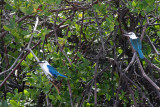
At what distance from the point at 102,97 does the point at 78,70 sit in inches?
33.0

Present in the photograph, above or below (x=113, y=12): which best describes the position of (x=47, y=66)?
below

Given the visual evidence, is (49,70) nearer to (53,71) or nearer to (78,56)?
(53,71)

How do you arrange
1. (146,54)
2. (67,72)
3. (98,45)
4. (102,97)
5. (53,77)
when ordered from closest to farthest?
1. (67,72)
2. (53,77)
3. (146,54)
4. (102,97)
5. (98,45)

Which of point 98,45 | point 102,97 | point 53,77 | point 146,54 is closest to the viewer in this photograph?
point 53,77

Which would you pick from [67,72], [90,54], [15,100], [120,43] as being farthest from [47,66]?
[120,43]

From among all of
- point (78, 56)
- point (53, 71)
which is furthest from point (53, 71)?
point (78, 56)

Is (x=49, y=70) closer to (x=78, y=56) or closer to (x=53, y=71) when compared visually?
(x=53, y=71)

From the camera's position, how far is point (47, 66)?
8.87ft

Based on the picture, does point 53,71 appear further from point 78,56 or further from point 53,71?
point 78,56

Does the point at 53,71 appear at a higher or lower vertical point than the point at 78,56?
lower

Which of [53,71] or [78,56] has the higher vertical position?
[78,56]

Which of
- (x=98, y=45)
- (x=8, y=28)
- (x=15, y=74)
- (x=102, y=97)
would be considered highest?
(x=8, y=28)

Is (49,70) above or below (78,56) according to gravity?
below

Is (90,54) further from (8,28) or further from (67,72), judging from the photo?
(8,28)
